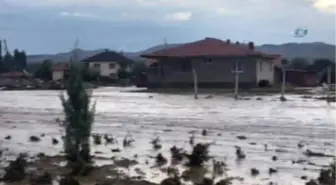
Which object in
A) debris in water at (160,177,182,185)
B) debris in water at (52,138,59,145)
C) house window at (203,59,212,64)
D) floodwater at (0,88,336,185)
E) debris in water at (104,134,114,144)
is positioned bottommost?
floodwater at (0,88,336,185)

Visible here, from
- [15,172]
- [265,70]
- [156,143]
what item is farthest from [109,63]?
[15,172]

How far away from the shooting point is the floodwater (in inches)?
718

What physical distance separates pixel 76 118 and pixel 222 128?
38.6ft

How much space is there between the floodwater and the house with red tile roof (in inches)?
837

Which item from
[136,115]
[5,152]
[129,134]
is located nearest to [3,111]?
[136,115]

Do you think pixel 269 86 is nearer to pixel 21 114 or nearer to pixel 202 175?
pixel 21 114

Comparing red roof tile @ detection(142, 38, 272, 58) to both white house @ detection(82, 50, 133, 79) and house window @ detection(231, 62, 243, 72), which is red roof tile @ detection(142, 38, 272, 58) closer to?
house window @ detection(231, 62, 243, 72)

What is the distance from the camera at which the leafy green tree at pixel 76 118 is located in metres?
16.7

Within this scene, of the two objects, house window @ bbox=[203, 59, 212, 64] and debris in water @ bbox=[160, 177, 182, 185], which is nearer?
debris in water @ bbox=[160, 177, 182, 185]

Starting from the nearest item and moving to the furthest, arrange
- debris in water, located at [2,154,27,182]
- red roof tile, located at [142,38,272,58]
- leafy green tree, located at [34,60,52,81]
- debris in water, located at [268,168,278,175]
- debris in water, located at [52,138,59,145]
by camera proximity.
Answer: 1. debris in water, located at [2,154,27,182]
2. debris in water, located at [268,168,278,175]
3. debris in water, located at [52,138,59,145]
4. red roof tile, located at [142,38,272,58]
5. leafy green tree, located at [34,60,52,81]

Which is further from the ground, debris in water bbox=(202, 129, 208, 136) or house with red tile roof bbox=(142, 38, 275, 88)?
house with red tile roof bbox=(142, 38, 275, 88)

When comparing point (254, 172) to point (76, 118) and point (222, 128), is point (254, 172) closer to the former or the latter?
point (76, 118)

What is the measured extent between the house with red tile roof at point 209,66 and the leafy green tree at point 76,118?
165ft

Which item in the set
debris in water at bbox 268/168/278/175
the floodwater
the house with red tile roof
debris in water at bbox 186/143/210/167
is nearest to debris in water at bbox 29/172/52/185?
the floodwater
